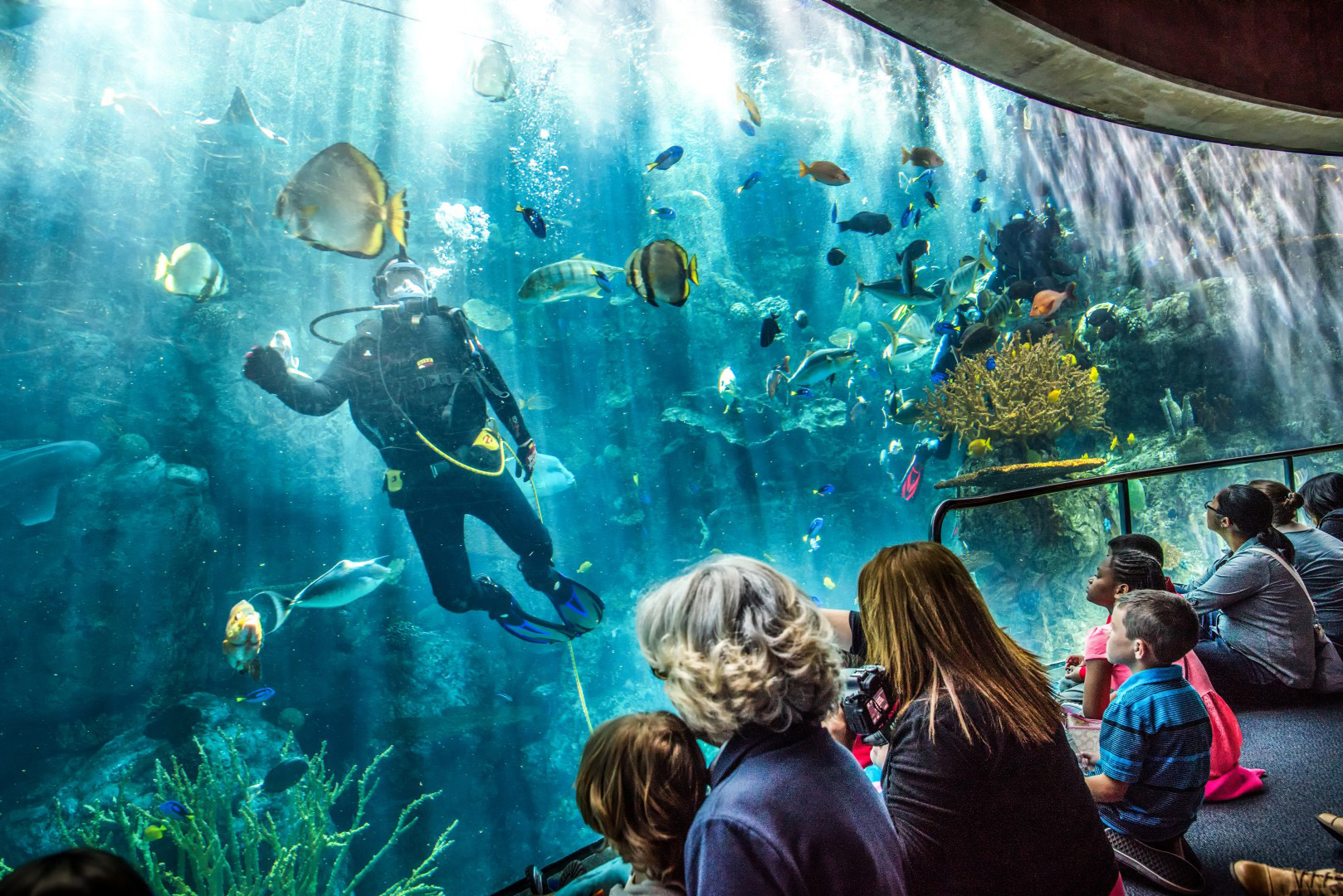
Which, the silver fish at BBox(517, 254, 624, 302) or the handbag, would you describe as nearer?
the handbag

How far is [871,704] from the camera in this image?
141 centimetres

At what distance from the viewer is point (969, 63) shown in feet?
10.7

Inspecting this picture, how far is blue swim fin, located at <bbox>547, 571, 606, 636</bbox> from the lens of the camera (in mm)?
6941

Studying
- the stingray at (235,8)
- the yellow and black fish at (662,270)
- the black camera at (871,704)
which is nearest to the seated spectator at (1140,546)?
the black camera at (871,704)

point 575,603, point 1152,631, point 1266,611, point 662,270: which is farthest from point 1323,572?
point 575,603

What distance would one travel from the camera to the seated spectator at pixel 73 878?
56 cm

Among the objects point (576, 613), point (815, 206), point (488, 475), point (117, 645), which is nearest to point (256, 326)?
point (117, 645)

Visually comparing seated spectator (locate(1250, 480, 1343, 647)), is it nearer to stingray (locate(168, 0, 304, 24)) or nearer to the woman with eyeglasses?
the woman with eyeglasses

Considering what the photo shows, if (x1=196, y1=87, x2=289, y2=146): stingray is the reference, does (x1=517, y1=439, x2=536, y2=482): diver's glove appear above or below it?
below

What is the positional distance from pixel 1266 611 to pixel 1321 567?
0.72 metres

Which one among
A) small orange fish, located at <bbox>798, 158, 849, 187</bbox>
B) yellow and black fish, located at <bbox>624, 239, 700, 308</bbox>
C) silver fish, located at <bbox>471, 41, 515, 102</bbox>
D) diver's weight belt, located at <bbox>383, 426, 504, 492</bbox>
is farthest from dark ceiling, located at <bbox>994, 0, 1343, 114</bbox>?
silver fish, located at <bbox>471, 41, 515, 102</bbox>

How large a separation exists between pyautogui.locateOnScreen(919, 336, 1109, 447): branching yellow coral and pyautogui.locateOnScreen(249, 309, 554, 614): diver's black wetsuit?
5.83 m

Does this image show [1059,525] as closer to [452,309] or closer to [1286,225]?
[452,309]

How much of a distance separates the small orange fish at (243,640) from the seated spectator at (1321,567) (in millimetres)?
6860
